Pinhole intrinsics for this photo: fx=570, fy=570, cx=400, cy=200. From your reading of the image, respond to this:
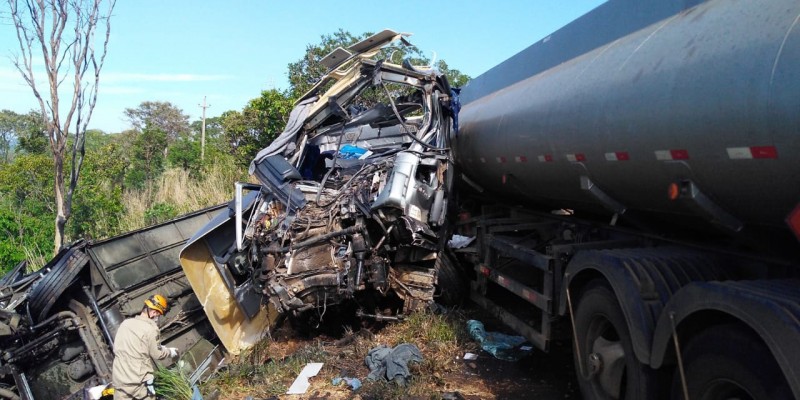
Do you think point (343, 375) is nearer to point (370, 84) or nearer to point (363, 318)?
point (363, 318)

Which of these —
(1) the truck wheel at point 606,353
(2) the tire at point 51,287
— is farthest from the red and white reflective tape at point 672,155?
(2) the tire at point 51,287

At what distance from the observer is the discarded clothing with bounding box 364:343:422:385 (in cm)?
508

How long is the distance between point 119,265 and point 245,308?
6.36 feet

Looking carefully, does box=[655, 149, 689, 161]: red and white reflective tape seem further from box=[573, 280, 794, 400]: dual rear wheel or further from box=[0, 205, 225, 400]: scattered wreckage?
box=[0, 205, 225, 400]: scattered wreckage

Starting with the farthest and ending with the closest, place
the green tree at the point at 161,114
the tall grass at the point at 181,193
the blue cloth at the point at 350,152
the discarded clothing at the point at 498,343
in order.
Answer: the green tree at the point at 161,114 → the tall grass at the point at 181,193 → the blue cloth at the point at 350,152 → the discarded clothing at the point at 498,343

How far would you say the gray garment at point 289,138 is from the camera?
6.99 meters

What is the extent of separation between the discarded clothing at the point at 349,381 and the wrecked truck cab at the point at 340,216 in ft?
2.53

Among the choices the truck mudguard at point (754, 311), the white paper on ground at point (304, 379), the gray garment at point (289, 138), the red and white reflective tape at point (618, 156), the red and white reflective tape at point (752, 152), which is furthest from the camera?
the gray garment at point (289, 138)

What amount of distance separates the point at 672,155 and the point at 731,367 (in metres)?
1.04

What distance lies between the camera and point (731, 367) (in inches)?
98.3

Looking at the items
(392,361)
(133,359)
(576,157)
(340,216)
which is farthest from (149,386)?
(576,157)

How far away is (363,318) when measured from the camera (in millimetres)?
6750

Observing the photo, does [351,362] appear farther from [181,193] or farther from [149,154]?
[149,154]

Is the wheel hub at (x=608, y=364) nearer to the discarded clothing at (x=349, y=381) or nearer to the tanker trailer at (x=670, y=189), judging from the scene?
the tanker trailer at (x=670, y=189)
